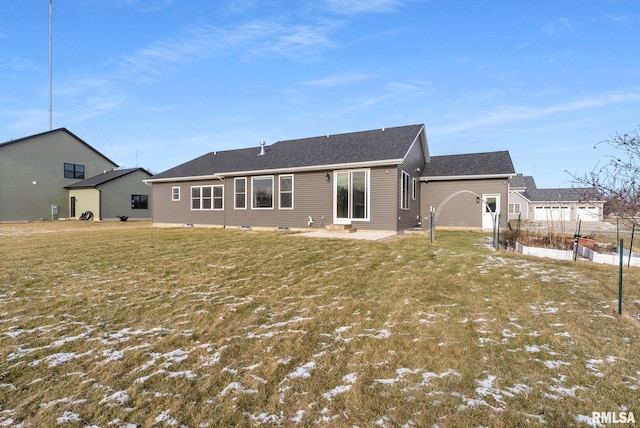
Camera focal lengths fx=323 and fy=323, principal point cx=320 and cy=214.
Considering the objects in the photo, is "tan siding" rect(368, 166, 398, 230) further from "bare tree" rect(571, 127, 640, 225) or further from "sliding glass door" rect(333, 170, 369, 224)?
"bare tree" rect(571, 127, 640, 225)

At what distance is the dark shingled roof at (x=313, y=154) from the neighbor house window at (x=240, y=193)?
0.59 m

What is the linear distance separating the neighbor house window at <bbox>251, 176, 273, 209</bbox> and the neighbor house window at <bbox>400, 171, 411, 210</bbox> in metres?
6.38

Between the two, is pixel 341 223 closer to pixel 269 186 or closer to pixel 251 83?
pixel 269 186

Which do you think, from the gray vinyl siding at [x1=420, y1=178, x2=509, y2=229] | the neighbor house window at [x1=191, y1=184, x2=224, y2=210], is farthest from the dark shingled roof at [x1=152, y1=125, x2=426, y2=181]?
the gray vinyl siding at [x1=420, y1=178, x2=509, y2=229]

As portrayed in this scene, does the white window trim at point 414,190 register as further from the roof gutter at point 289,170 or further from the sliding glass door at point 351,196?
the roof gutter at point 289,170

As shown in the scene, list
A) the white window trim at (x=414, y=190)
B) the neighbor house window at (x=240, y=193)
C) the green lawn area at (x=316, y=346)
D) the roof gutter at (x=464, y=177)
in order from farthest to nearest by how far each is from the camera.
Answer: the neighbor house window at (x=240, y=193), the white window trim at (x=414, y=190), the roof gutter at (x=464, y=177), the green lawn area at (x=316, y=346)

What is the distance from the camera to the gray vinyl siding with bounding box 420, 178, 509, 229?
16.2 metres

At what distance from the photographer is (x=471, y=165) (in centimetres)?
1752

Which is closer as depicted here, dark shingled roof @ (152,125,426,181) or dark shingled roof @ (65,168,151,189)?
dark shingled roof @ (152,125,426,181)

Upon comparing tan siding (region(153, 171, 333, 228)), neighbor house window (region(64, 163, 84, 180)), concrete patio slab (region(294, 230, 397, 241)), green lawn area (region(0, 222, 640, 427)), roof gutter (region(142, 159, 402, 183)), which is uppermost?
neighbor house window (region(64, 163, 84, 180))

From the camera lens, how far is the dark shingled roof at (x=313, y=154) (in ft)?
46.7

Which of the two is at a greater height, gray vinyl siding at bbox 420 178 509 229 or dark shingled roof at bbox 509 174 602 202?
dark shingled roof at bbox 509 174 602 202

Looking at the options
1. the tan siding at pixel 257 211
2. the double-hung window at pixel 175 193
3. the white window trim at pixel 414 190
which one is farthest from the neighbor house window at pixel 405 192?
the double-hung window at pixel 175 193

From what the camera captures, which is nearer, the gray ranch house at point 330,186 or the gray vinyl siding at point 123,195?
the gray ranch house at point 330,186
